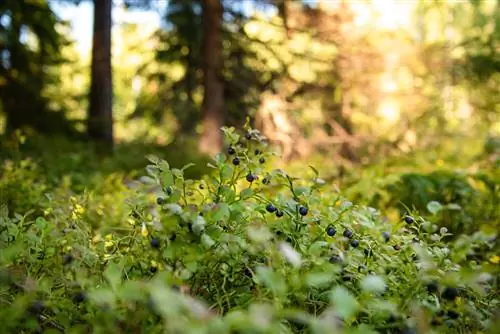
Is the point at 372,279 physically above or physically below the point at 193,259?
above

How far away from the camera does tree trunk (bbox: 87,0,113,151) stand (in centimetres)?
797

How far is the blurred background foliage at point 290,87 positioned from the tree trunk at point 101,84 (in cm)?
26

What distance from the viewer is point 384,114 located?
40.4 feet

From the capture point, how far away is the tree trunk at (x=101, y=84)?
7.97 m

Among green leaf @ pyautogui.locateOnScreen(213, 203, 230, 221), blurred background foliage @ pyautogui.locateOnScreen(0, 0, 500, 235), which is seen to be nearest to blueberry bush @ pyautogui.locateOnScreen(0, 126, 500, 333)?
green leaf @ pyautogui.locateOnScreen(213, 203, 230, 221)

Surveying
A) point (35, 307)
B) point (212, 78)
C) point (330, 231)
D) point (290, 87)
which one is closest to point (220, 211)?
point (330, 231)

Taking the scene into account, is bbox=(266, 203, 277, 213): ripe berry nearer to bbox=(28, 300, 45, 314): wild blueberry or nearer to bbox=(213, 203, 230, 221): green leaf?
bbox=(213, 203, 230, 221): green leaf

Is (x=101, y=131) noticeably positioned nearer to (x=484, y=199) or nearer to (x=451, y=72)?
(x=484, y=199)

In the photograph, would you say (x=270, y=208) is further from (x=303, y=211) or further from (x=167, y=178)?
(x=167, y=178)

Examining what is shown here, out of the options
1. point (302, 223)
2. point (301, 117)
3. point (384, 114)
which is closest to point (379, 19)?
point (384, 114)

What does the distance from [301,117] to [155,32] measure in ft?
11.8

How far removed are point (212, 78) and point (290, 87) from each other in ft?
6.19

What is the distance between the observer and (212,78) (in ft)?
31.0

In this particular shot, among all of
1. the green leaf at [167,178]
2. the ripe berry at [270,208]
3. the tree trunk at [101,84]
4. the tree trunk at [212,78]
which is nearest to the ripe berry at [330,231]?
the ripe berry at [270,208]
